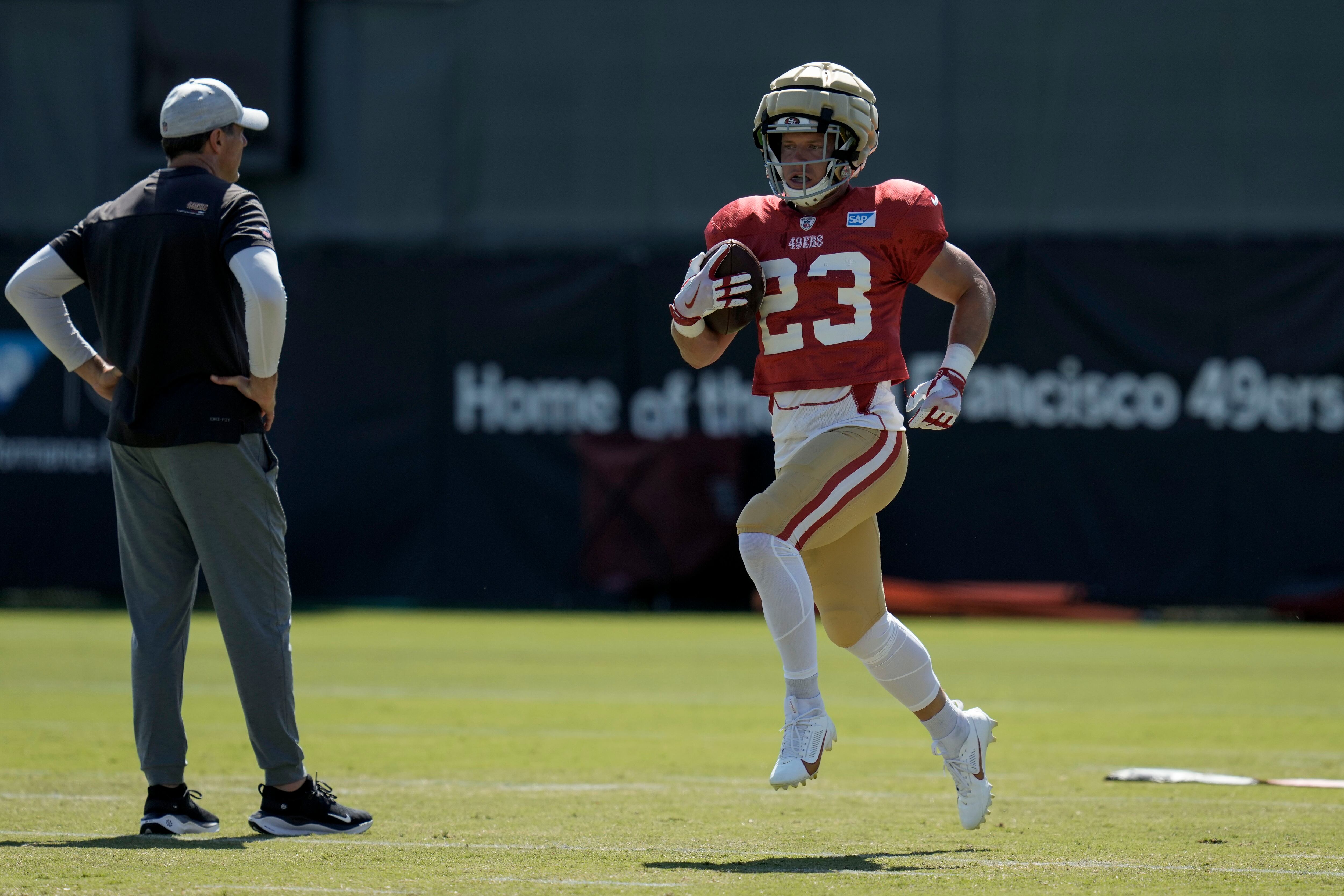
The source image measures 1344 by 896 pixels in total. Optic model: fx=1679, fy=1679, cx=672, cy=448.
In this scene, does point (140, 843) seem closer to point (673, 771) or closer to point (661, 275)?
point (673, 771)

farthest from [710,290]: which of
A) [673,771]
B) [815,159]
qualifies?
[673,771]

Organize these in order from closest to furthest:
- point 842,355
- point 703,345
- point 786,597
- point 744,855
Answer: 1. point 744,855
2. point 786,597
3. point 842,355
4. point 703,345

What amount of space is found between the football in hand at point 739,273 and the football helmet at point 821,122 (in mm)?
267

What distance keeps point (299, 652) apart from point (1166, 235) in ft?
27.6

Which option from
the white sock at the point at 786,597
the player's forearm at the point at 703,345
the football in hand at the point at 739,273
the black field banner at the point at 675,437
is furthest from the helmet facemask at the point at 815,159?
the black field banner at the point at 675,437

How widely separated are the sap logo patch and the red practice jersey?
1202 cm

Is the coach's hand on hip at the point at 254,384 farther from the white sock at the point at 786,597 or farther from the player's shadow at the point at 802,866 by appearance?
the player's shadow at the point at 802,866

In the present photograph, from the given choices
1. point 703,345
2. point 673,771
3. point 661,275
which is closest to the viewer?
point 703,345

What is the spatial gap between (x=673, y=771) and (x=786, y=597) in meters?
1.84

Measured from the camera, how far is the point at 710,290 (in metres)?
4.68

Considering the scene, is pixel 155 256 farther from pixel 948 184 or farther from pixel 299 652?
pixel 948 184

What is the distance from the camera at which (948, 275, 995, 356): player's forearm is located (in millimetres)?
4863

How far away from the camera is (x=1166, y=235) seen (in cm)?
1481

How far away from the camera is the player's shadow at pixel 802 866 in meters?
4.11
